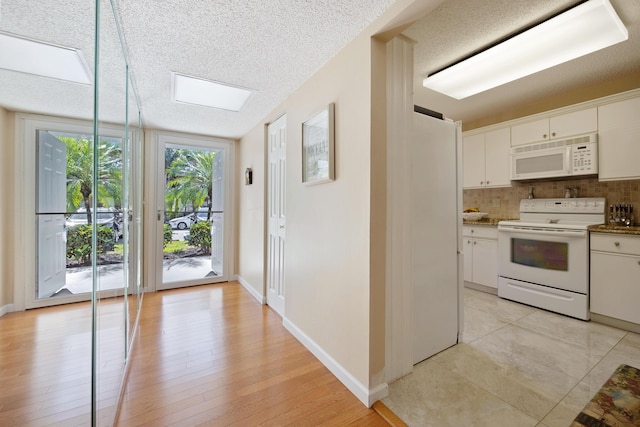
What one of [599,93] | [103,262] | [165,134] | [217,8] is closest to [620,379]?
[103,262]

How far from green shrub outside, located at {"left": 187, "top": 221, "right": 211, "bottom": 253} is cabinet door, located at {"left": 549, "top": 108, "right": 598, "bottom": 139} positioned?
183 inches

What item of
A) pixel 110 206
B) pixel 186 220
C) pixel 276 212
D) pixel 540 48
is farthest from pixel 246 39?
pixel 186 220

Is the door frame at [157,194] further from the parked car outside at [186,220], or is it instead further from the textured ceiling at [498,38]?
the textured ceiling at [498,38]

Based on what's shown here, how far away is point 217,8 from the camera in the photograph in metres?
1.56

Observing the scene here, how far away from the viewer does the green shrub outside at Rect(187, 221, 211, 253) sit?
4160 mm

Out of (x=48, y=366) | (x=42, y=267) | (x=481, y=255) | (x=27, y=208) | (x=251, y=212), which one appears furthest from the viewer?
(x=251, y=212)

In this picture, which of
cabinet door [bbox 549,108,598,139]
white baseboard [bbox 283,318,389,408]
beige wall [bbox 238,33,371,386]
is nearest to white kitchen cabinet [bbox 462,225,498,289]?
cabinet door [bbox 549,108,598,139]

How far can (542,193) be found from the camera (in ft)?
11.5

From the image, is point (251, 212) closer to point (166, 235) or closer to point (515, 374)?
point (166, 235)

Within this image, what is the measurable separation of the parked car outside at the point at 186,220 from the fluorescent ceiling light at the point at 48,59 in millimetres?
2477

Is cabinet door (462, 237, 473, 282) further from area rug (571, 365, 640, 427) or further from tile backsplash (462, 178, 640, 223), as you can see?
area rug (571, 365, 640, 427)

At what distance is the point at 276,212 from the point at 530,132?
320cm

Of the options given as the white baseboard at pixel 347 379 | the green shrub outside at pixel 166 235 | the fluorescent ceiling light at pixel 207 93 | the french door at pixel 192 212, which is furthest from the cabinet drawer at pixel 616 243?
the green shrub outside at pixel 166 235

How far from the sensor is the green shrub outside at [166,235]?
3945 mm
